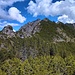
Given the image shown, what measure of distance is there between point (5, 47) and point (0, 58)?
3813 centimetres

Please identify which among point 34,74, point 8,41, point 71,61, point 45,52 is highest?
point 8,41

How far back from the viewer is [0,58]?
454 feet

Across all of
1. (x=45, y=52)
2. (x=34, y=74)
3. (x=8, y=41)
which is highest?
(x=8, y=41)

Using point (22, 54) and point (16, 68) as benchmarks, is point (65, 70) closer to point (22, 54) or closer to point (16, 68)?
point (16, 68)

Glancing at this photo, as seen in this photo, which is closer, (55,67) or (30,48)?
(55,67)

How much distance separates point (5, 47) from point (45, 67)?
76012 mm

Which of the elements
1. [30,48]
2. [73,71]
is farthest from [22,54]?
[73,71]

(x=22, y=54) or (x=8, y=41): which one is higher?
(x=8, y=41)

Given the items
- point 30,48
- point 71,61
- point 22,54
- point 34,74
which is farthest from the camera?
point 30,48

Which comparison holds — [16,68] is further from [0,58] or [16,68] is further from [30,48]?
[30,48]

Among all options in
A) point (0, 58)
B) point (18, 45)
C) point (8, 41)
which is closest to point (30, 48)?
point (18, 45)

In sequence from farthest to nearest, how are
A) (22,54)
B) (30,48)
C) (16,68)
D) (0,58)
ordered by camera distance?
(30,48) < (22,54) < (0,58) < (16,68)

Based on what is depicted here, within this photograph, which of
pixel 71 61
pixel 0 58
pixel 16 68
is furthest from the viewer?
pixel 0 58

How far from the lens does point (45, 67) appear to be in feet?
353
